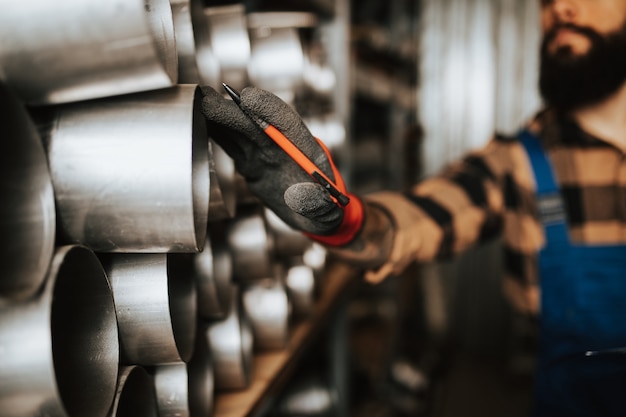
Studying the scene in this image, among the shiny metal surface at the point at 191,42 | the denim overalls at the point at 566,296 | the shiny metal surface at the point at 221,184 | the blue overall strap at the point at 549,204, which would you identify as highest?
the shiny metal surface at the point at 191,42

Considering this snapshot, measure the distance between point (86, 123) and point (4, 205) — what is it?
0.15 meters

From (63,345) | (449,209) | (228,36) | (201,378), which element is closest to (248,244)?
(201,378)

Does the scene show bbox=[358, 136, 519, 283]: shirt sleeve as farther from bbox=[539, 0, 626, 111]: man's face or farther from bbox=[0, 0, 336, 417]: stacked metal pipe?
bbox=[0, 0, 336, 417]: stacked metal pipe

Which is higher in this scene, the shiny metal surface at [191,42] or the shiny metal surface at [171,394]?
the shiny metal surface at [191,42]

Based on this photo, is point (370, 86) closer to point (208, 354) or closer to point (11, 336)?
point (208, 354)

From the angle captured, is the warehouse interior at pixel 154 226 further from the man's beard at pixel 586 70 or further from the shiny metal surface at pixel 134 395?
the man's beard at pixel 586 70

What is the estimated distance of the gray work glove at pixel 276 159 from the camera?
67 cm

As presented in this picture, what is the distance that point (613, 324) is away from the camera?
1312mm

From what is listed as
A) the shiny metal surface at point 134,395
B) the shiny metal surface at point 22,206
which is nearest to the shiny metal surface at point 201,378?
the shiny metal surface at point 134,395

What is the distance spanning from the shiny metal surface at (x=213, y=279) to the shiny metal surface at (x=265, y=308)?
20 cm

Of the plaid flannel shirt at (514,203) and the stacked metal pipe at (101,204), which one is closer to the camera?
the stacked metal pipe at (101,204)

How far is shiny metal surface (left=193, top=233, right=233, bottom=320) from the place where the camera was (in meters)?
0.84

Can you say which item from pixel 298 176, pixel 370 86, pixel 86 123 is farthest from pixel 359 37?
pixel 86 123

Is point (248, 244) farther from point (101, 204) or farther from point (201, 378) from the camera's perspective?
point (101, 204)
